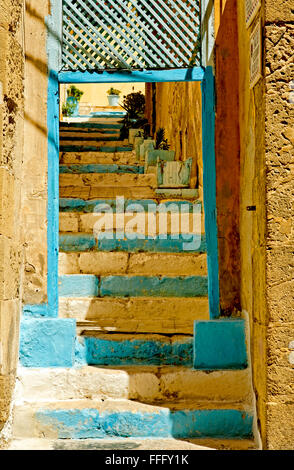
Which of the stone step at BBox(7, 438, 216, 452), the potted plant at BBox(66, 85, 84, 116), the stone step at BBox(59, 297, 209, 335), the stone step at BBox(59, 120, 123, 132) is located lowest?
the stone step at BBox(7, 438, 216, 452)

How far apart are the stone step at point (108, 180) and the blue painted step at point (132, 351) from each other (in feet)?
10.3

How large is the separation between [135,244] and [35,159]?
159 cm

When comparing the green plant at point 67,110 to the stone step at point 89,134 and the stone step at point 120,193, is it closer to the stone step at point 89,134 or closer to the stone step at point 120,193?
the stone step at point 89,134

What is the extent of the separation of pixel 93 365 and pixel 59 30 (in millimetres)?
2698

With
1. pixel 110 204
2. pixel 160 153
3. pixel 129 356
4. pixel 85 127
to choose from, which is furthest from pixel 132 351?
pixel 85 127

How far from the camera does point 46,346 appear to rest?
509 cm

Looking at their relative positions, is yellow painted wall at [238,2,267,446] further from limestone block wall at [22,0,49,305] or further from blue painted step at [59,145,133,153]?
blue painted step at [59,145,133,153]

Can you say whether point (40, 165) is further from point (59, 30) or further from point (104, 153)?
point (104, 153)

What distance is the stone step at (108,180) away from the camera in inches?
321

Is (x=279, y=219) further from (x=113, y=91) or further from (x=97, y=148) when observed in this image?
(x=113, y=91)

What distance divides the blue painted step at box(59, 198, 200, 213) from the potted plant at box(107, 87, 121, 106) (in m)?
12.4

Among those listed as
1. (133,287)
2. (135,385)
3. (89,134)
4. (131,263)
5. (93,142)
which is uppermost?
(89,134)

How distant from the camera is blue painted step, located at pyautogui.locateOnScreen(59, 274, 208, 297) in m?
6.00

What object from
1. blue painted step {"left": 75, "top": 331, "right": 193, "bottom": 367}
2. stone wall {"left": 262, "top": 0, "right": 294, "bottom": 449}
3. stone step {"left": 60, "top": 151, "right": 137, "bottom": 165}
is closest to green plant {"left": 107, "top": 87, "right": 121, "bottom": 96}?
stone step {"left": 60, "top": 151, "right": 137, "bottom": 165}
